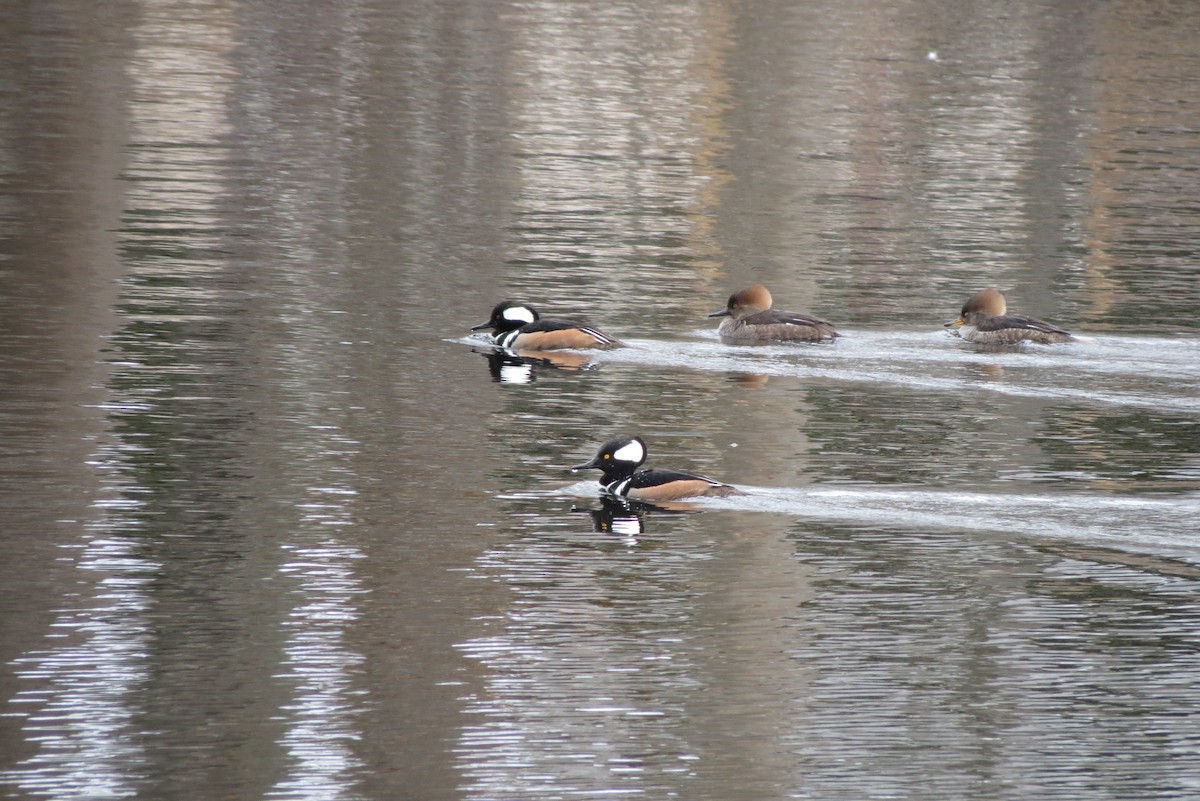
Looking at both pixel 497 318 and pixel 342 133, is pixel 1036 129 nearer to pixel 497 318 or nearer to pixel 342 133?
pixel 342 133

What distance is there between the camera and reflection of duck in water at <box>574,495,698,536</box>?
36.7 feet

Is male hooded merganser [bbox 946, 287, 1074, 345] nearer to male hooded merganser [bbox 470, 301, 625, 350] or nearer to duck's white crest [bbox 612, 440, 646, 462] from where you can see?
male hooded merganser [bbox 470, 301, 625, 350]

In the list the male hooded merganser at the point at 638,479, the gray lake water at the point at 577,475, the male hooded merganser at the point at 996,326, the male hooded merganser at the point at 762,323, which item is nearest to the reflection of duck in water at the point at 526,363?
the gray lake water at the point at 577,475

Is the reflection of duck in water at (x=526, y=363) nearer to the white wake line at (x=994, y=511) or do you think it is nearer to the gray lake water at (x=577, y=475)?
the gray lake water at (x=577, y=475)

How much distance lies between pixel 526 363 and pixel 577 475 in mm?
3956

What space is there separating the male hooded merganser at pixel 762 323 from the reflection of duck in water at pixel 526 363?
158cm

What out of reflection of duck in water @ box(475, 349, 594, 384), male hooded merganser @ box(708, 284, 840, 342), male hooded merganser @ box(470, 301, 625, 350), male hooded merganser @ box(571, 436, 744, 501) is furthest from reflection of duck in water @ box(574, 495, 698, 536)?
male hooded merganser @ box(708, 284, 840, 342)

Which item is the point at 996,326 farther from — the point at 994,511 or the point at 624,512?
the point at 624,512

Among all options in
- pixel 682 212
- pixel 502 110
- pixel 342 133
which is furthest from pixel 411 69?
pixel 682 212

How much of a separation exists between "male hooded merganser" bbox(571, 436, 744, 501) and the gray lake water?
0.81 ft

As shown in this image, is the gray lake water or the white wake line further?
the white wake line

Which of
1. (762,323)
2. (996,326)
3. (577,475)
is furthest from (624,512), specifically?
(996,326)

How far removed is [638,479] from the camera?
1173 centimetres

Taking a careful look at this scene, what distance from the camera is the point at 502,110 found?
32.2 meters
